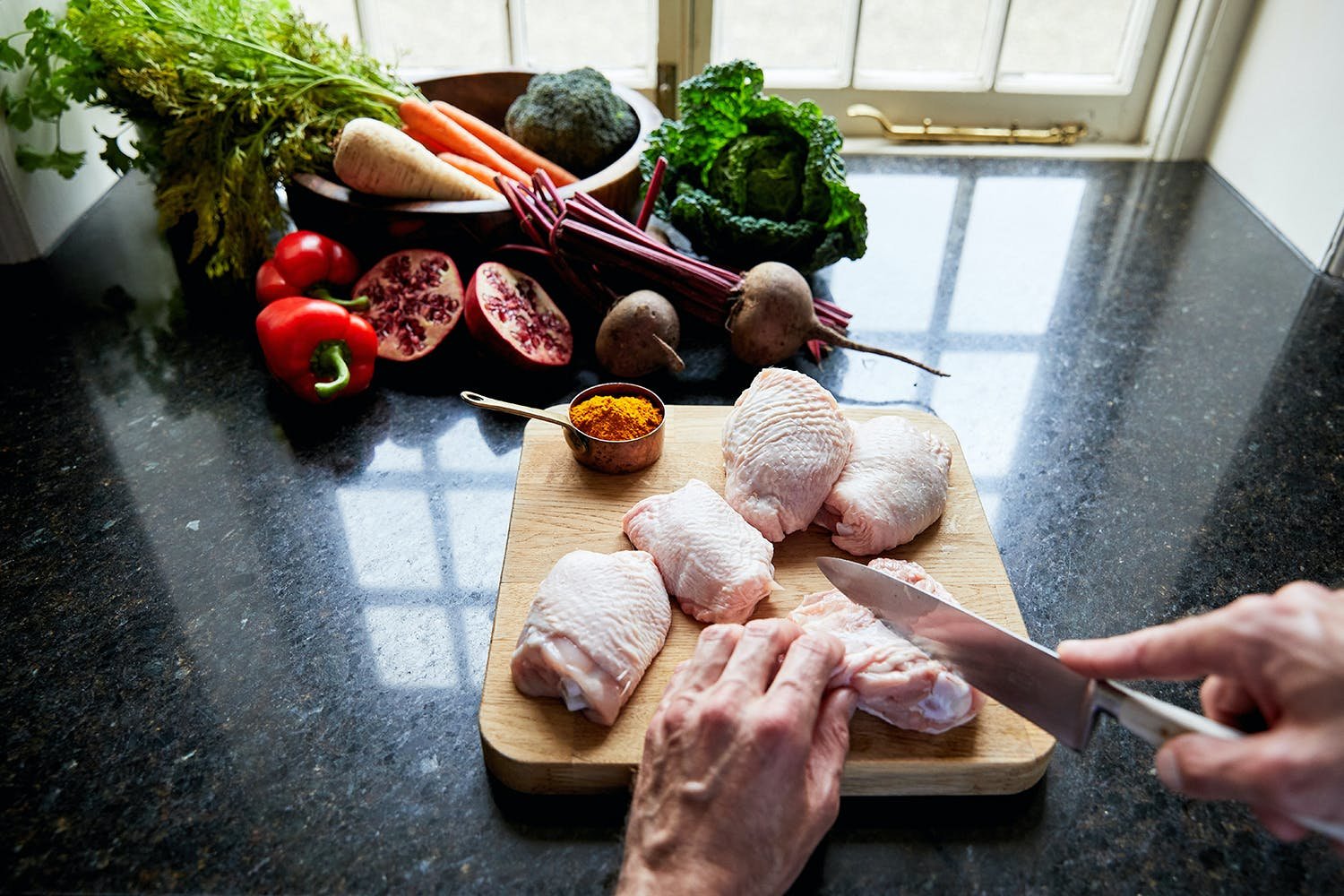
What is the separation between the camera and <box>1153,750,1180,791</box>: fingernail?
693 mm

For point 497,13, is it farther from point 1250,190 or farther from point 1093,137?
point 1250,190

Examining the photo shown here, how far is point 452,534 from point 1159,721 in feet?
2.88

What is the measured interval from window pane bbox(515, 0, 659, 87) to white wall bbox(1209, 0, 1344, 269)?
1.31m

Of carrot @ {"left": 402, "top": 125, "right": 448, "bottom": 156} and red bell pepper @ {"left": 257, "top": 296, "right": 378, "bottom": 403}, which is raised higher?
carrot @ {"left": 402, "top": 125, "right": 448, "bottom": 156}

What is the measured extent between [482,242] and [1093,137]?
1575 millimetres

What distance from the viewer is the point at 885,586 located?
103 centimetres

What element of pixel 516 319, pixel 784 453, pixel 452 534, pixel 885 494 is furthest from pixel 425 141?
pixel 885 494

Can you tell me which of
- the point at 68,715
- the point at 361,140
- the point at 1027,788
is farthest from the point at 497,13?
the point at 1027,788

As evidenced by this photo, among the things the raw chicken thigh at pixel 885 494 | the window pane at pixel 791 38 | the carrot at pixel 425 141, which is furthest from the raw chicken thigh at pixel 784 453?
the window pane at pixel 791 38

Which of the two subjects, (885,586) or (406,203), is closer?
(885,586)

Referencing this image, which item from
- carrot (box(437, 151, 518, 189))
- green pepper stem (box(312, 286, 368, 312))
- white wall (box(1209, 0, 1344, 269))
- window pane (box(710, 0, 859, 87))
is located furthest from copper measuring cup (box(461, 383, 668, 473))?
white wall (box(1209, 0, 1344, 269))

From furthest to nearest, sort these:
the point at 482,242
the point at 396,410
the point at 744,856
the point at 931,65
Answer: the point at 931,65, the point at 482,242, the point at 396,410, the point at 744,856

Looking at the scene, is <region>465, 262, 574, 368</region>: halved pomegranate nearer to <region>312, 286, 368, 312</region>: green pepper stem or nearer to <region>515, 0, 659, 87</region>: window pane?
<region>312, 286, 368, 312</region>: green pepper stem

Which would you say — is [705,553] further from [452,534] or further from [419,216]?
[419,216]
